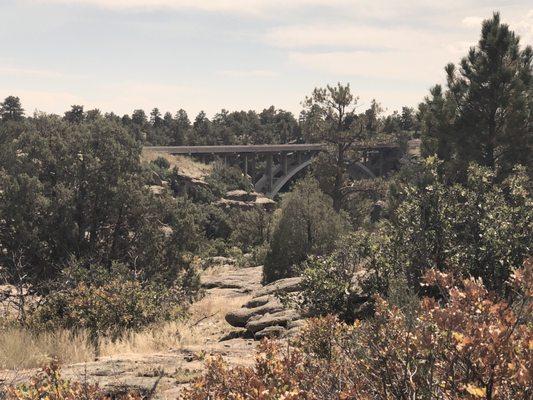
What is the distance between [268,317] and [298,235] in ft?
34.2

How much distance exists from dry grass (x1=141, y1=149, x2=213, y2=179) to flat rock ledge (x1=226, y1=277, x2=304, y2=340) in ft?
133

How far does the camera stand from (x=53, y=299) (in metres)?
11.3

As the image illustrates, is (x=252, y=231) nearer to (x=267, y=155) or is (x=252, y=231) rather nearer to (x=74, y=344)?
(x=267, y=155)

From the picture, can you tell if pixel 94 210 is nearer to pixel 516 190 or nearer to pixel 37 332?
pixel 37 332

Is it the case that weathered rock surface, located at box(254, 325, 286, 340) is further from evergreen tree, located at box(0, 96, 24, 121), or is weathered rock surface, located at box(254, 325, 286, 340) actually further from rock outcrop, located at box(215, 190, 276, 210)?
evergreen tree, located at box(0, 96, 24, 121)

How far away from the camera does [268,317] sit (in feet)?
42.3

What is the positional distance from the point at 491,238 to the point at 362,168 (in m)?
64.3

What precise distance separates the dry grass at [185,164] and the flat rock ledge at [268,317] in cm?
4048

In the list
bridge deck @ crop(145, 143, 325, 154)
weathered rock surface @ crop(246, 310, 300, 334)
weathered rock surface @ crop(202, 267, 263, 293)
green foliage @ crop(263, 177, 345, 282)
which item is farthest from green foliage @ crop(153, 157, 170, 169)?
weathered rock surface @ crop(246, 310, 300, 334)

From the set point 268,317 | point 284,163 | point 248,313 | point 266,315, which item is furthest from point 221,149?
point 268,317

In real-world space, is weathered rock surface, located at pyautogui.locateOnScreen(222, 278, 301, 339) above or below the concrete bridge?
below

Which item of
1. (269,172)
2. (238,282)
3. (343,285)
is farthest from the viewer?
(269,172)

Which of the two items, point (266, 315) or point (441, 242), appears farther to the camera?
point (266, 315)

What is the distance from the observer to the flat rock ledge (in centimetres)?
1157
